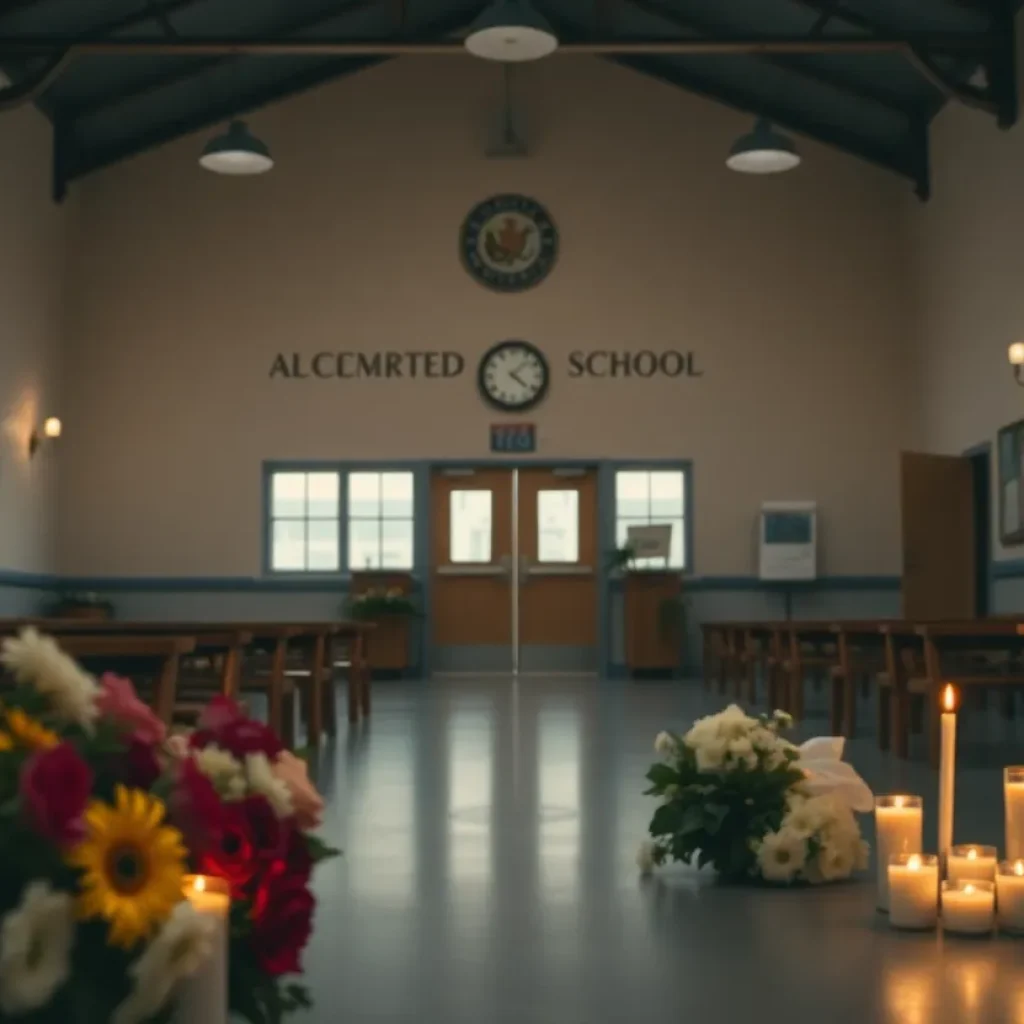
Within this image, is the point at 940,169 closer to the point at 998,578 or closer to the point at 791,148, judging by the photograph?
the point at 791,148

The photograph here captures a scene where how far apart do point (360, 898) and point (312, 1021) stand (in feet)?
3.69

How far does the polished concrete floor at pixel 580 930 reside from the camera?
8.93 ft

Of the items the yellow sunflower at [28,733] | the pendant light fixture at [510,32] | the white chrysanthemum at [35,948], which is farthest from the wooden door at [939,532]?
the white chrysanthemum at [35,948]

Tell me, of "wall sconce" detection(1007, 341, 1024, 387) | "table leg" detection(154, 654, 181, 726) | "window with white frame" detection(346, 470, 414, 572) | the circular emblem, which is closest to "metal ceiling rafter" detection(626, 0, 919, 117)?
the circular emblem

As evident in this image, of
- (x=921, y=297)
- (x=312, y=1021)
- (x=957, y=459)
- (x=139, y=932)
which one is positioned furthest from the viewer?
(x=921, y=297)

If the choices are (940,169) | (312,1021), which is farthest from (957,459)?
(312,1021)

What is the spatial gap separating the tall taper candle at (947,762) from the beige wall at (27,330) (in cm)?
1059

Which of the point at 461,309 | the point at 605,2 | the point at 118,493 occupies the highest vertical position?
the point at 605,2

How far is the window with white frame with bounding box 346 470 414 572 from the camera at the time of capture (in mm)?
14992

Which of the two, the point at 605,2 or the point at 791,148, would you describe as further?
the point at 605,2

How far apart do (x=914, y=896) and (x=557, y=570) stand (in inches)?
464

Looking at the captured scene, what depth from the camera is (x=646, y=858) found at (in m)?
4.04

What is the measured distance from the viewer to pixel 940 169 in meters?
13.9

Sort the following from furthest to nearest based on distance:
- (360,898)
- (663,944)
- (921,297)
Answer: (921,297) → (360,898) → (663,944)
